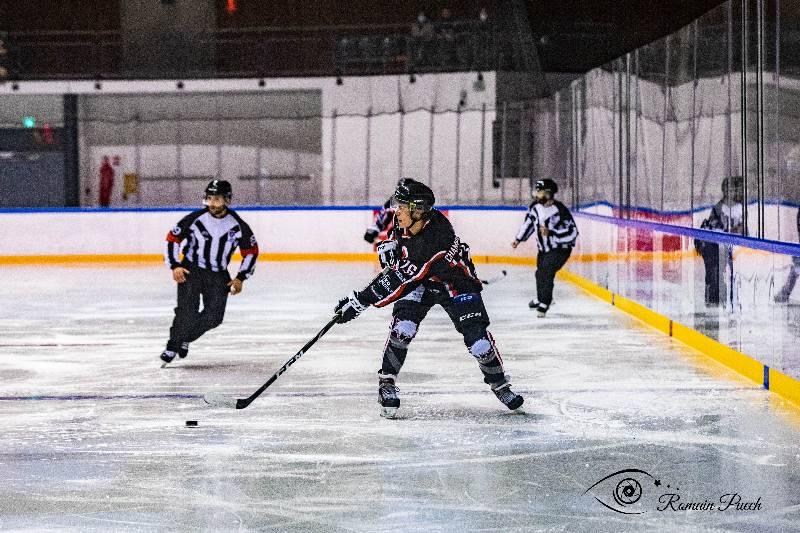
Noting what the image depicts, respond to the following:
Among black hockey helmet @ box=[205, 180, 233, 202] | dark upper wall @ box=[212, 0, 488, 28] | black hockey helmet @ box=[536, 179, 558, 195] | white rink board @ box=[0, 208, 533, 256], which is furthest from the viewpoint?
dark upper wall @ box=[212, 0, 488, 28]

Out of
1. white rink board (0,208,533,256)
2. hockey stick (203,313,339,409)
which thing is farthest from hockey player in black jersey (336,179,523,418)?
white rink board (0,208,533,256)

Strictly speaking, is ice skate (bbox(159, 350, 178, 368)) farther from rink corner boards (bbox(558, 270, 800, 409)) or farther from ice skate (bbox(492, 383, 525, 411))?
rink corner boards (bbox(558, 270, 800, 409))

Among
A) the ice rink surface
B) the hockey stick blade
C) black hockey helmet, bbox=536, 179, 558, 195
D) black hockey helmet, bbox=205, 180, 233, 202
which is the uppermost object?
black hockey helmet, bbox=536, 179, 558, 195

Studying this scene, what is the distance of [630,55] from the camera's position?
11375mm

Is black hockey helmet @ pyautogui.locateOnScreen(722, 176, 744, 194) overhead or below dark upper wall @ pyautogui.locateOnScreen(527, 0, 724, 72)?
below

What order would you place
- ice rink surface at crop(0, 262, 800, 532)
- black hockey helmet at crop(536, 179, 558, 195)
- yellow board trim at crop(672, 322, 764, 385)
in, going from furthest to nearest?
black hockey helmet at crop(536, 179, 558, 195)
yellow board trim at crop(672, 322, 764, 385)
ice rink surface at crop(0, 262, 800, 532)

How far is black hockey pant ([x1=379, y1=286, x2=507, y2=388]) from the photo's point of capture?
19.2 feet

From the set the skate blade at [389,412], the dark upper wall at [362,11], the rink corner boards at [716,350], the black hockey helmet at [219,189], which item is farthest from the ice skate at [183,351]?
the dark upper wall at [362,11]

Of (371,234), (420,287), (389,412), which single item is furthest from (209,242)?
(371,234)

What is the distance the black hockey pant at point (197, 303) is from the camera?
8.04 metres

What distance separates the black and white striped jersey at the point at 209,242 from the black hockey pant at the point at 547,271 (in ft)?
11.9

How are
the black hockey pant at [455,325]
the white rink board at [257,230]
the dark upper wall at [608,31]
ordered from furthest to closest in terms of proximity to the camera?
the dark upper wall at [608,31] → the white rink board at [257,230] → the black hockey pant at [455,325]

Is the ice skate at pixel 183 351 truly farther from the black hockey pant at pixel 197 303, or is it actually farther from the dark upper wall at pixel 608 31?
the dark upper wall at pixel 608 31

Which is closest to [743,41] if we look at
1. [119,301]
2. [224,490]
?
[224,490]
